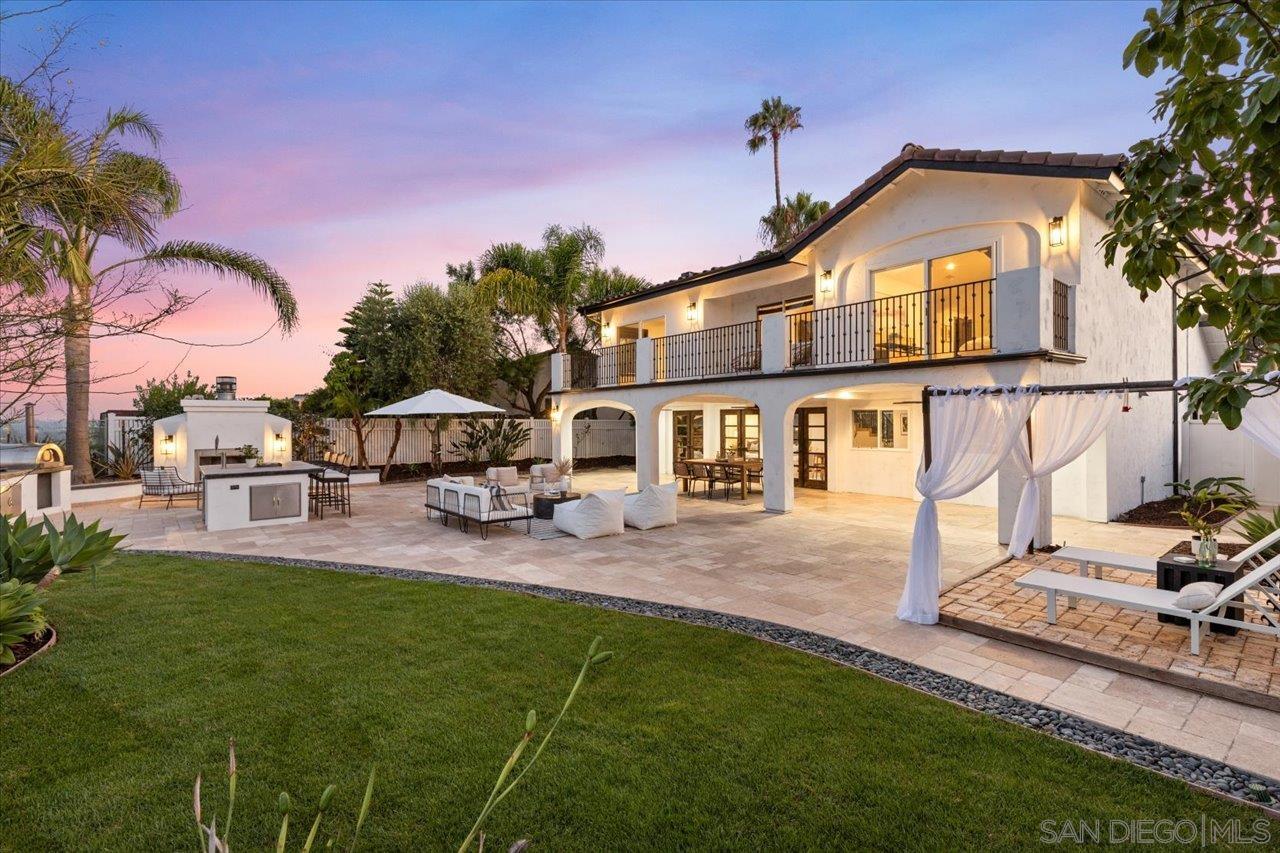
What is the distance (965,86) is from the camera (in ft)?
40.4

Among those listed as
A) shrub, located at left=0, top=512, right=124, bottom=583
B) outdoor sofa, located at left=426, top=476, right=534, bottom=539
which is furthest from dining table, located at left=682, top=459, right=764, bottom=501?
shrub, located at left=0, top=512, right=124, bottom=583

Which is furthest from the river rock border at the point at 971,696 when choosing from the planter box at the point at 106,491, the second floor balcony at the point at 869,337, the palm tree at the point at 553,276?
the palm tree at the point at 553,276

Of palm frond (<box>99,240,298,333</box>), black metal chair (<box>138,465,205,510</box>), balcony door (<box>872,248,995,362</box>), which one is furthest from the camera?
palm frond (<box>99,240,298,333</box>)

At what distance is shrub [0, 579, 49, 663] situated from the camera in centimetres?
423

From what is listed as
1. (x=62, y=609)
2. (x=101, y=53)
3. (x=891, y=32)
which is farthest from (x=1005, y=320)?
(x=62, y=609)

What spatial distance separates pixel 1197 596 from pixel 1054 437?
303cm

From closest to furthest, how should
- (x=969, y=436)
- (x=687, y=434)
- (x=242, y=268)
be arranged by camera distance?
(x=969, y=436)
(x=242, y=268)
(x=687, y=434)

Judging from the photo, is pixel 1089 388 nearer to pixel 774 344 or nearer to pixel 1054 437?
pixel 1054 437

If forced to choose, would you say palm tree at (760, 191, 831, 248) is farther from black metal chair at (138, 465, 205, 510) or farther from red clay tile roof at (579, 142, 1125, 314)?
black metal chair at (138, 465, 205, 510)

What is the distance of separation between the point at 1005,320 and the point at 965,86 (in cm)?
662

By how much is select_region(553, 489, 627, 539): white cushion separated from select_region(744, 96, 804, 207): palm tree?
21616mm

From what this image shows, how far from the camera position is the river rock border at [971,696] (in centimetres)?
327

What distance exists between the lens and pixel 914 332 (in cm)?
1142

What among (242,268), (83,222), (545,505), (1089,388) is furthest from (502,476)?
(1089,388)
